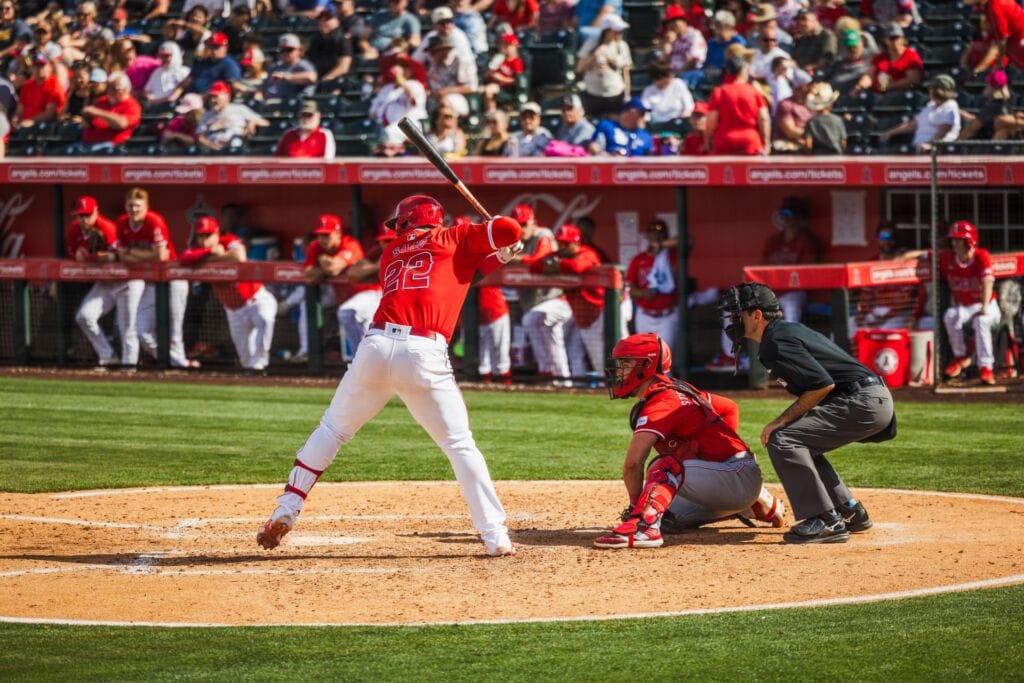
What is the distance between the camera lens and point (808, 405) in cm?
752

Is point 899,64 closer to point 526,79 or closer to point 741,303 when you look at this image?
point 526,79

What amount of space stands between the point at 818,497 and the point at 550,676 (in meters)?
2.79

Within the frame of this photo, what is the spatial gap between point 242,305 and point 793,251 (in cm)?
571

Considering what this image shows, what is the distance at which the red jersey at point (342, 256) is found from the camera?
15.6 m

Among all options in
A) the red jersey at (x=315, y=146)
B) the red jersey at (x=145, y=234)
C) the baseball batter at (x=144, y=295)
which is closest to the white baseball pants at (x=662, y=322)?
the red jersey at (x=315, y=146)

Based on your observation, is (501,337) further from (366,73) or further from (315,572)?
(315,572)

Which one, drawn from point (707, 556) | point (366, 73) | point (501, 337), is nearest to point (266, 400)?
point (501, 337)

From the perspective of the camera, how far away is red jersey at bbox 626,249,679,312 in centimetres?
1545

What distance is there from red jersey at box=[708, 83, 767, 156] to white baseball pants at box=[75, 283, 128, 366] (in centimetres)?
649

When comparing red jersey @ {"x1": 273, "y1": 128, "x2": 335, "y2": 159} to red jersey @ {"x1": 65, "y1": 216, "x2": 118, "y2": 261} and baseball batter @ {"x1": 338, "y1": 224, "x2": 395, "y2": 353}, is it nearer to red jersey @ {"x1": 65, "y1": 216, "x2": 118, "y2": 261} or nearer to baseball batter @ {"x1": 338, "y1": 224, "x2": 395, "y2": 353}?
red jersey @ {"x1": 65, "y1": 216, "x2": 118, "y2": 261}

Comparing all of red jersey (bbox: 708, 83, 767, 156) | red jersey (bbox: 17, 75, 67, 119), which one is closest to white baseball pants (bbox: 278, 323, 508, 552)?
red jersey (bbox: 708, 83, 767, 156)

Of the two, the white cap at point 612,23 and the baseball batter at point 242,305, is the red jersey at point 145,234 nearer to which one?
the baseball batter at point 242,305

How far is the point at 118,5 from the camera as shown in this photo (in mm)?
22719

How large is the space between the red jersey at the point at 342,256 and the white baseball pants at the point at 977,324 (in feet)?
19.1
